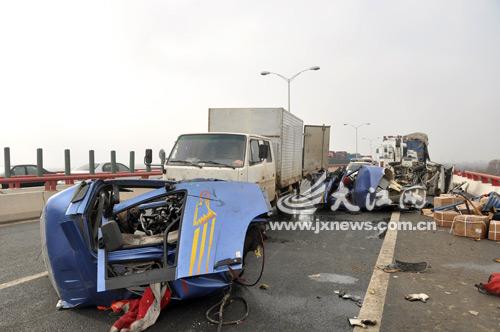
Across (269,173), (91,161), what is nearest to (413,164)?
(269,173)

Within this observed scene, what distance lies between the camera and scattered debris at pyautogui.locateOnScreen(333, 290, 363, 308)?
4580 mm

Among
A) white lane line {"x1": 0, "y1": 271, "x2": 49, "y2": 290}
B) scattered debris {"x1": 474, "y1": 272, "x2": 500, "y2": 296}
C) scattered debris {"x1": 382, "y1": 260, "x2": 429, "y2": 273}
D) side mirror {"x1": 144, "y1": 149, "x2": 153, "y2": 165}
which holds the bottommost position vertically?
white lane line {"x1": 0, "y1": 271, "x2": 49, "y2": 290}

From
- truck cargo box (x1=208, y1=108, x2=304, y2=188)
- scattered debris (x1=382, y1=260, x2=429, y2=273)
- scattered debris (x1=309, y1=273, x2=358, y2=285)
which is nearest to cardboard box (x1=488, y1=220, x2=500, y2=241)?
scattered debris (x1=382, y1=260, x2=429, y2=273)

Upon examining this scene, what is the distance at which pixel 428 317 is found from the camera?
418 centimetres

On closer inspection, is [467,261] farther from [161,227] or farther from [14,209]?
[14,209]

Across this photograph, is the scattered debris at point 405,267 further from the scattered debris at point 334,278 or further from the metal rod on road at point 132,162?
the metal rod on road at point 132,162

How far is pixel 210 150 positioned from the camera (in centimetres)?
852

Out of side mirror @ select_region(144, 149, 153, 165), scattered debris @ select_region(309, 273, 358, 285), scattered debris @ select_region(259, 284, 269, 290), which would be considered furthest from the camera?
side mirror @ select_region(144, 149, 153, 165)

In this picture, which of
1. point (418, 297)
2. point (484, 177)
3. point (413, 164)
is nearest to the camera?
point (418, 297)

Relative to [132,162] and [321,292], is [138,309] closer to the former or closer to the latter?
[321,292]

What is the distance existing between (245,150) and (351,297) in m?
4.34

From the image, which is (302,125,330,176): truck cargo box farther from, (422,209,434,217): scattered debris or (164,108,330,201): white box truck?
(422,209,434,217): scattered debris

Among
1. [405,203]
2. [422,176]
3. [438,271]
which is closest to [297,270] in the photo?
[438,271]

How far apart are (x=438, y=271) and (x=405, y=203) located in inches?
270
